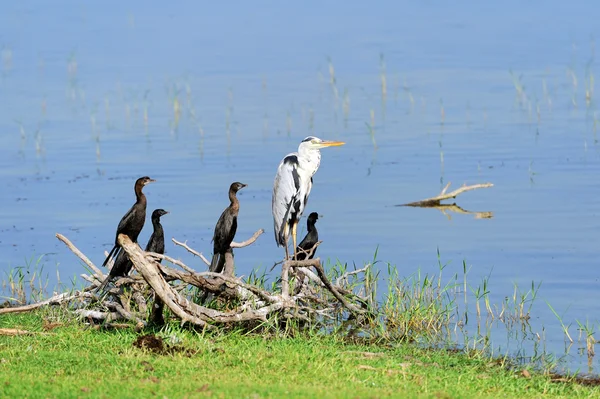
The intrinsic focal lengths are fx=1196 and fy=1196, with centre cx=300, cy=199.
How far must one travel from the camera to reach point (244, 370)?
26.2 ft

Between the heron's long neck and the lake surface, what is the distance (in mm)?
2055

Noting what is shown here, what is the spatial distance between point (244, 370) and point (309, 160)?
3.85 metres

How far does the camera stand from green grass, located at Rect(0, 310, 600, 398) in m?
7.31

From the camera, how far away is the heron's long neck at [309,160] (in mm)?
11469

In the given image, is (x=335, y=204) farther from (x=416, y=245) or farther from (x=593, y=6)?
(x=593, y=6)

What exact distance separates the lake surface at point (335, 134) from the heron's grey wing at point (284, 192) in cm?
185

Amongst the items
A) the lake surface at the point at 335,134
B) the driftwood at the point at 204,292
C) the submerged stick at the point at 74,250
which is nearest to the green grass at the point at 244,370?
the driftwood at the point at 204,292

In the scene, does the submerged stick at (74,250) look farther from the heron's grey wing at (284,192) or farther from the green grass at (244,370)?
the heron's grey wing at (284,192)

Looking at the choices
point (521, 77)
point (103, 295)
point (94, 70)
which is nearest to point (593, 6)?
point (521, 77)

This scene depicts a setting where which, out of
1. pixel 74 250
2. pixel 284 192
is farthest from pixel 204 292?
pixel 284 192

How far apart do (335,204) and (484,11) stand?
23133 mm

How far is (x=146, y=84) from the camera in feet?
83.6

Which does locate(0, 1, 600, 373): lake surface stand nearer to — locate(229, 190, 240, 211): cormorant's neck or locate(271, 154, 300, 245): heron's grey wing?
locate(271, 154, 300, 245): heron's grey wing

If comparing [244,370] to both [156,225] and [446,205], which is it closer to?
[156,225]
